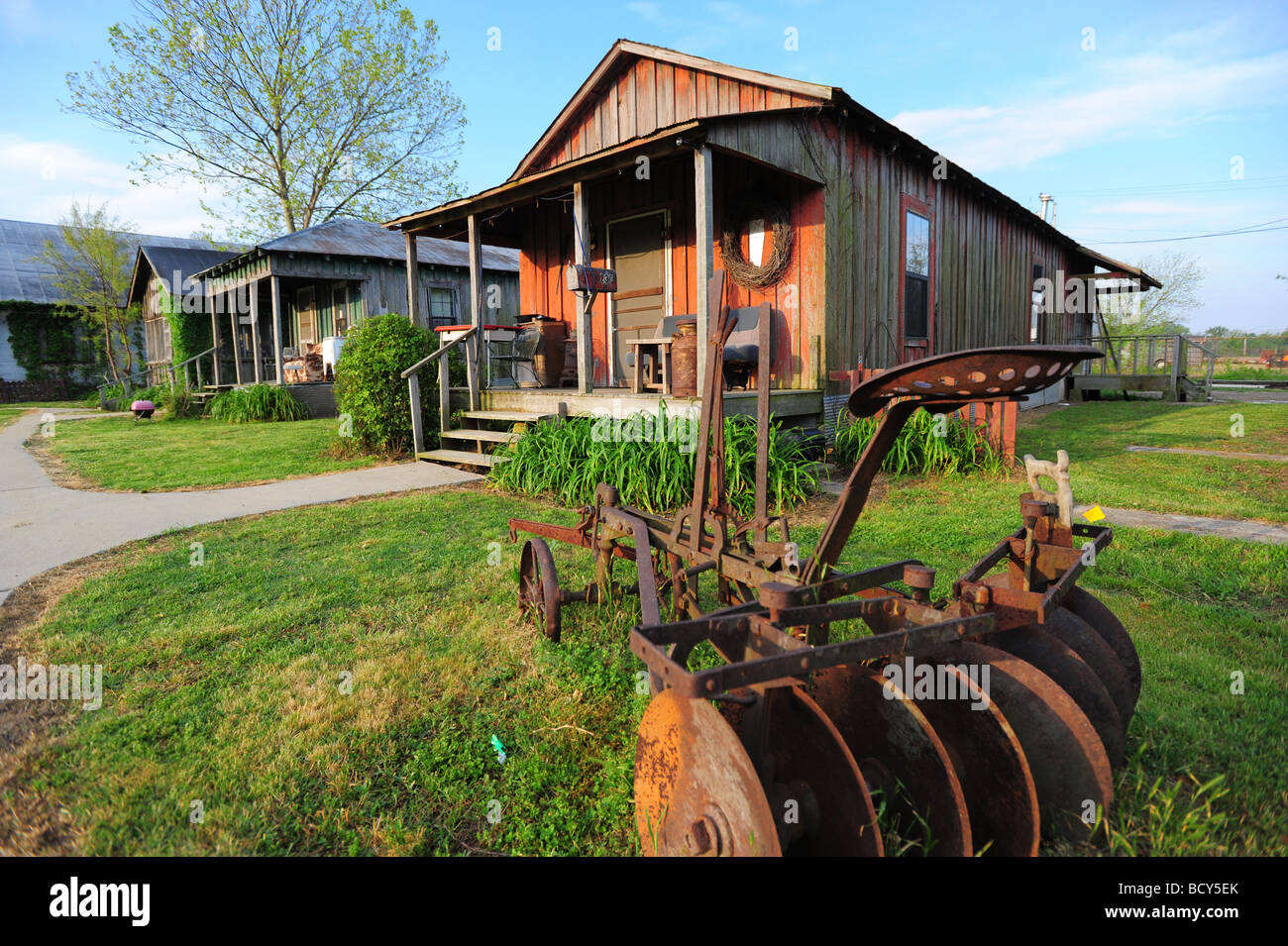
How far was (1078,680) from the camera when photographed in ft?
6.82

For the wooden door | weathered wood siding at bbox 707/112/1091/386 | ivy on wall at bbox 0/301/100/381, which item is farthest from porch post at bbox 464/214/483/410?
ivy on wall at bbox 0/301/100/381

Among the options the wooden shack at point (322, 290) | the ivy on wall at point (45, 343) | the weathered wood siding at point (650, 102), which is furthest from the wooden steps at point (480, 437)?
the ivy on wall at point (45, 343)

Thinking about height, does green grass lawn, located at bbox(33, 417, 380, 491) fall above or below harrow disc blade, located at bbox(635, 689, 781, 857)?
above

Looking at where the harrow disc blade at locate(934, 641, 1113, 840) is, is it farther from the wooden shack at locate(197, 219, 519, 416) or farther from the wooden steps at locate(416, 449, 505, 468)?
the wooden shack at locate(197, 219, 519, 416)

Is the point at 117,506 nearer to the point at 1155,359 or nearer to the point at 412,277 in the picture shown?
the point at 412,277

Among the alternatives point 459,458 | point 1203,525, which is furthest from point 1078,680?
point 459,458

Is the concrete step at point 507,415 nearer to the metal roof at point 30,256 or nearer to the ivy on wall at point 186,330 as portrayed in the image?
the ivy on wall at point 186,330

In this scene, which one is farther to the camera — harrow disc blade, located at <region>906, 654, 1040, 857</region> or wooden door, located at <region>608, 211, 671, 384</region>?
wooden door, located at <region>608, 211, 671, 384</region>

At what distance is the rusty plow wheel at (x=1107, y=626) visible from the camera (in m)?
2.45

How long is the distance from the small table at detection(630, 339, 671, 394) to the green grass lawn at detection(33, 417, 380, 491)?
155 inches

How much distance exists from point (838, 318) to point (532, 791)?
7695 mm

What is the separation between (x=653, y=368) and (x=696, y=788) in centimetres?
747

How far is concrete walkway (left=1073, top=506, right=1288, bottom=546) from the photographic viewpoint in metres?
4.68
